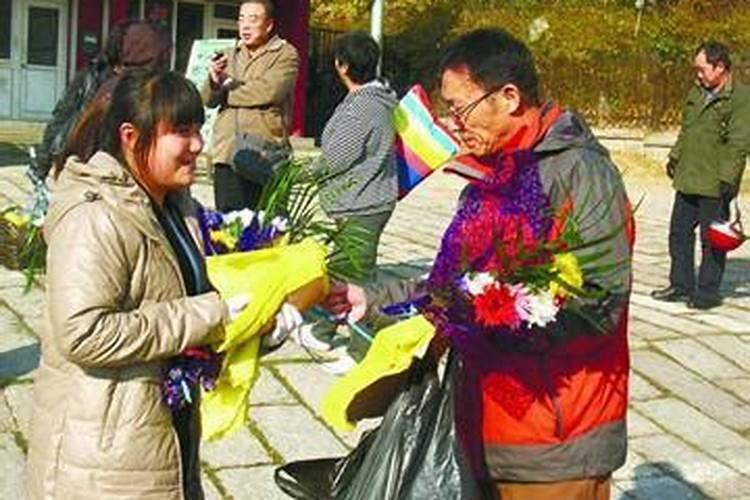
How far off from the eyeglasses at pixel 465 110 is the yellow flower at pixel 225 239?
0.71m

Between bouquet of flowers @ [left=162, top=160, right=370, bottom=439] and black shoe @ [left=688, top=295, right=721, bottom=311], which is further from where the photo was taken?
black shoe @ [left=688, top=295, right=721, bottom=311]

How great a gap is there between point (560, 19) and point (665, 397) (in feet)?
61.3

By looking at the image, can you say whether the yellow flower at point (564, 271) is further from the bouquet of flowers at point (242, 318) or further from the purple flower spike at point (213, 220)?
the purple flower spike at point (213, 220)

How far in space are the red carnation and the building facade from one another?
17847 millimetres

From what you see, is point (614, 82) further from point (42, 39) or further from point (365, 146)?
point (365, 146)

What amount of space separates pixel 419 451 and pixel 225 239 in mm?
751

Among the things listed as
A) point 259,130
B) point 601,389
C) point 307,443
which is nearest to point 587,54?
point 259,130

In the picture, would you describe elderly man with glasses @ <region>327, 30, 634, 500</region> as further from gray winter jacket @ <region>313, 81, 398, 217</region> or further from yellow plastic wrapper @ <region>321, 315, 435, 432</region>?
gray winter jacket @ <region>313, 81, 398, 217</region>

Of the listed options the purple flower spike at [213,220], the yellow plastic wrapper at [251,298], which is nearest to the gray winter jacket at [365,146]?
the purple flower spike at [213,220]

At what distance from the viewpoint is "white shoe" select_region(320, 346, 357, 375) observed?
16.4 feet

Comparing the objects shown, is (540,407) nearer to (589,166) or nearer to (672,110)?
(589,166)

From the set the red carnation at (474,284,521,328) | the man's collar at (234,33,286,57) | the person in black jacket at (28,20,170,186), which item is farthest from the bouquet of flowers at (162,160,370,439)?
the man's collar at (234,33,286,57)

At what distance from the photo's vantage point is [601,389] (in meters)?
2.47

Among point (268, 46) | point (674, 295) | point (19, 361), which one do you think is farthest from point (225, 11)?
point (19, 361)
